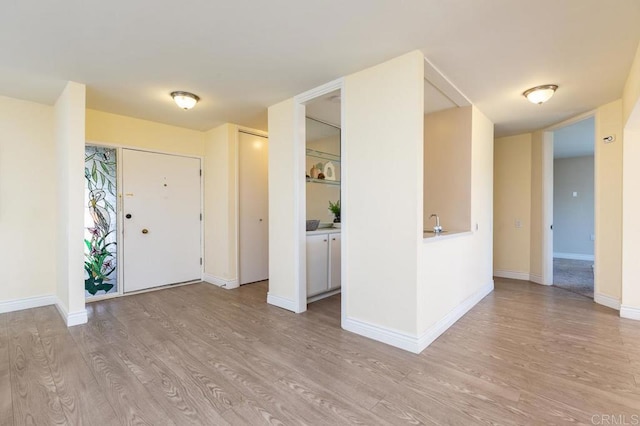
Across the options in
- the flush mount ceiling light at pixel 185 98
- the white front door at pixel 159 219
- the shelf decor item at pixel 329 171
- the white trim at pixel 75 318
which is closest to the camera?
the white trim at pixel 75 318

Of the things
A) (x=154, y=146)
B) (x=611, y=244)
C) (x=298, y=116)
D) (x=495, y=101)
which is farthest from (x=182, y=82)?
(x=611, y=244)

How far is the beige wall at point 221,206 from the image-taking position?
4.52 meters

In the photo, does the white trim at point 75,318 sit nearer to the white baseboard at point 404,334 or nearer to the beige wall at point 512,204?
the white baseboard at point 404,334

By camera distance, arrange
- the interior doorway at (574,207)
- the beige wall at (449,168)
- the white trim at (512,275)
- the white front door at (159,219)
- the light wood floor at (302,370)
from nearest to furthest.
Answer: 1. the light wood floor at (302,370)
2. the beige wall at (449,168)
3. the white front door at (159,219)
4. the white trim at (512,275)
5. the interior doorway at (574,207)

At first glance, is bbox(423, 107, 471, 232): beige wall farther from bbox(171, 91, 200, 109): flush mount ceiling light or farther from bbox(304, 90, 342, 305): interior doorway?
bbox(171, 91, 200, 109): flush mount ceiling light

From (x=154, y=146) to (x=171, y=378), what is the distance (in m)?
3.43

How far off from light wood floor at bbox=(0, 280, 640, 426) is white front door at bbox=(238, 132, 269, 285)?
4.77ft

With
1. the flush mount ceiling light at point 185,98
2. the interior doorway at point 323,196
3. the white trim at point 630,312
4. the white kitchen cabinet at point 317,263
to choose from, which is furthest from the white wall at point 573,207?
the flush mount ceiling light at point 185,98

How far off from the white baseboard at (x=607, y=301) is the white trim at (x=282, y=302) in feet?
12.1

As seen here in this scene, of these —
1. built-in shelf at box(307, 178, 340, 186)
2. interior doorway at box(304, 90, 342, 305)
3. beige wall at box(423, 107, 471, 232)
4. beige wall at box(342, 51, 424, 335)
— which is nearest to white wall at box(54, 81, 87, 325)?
interior doorway at box(304, 90, 342, 305)

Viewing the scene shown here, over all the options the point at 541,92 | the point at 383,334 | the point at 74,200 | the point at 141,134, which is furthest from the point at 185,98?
the point at 541,92

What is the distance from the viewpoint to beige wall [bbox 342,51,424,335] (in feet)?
8.14

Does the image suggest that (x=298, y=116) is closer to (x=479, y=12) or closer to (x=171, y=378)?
(x=479, y=12)

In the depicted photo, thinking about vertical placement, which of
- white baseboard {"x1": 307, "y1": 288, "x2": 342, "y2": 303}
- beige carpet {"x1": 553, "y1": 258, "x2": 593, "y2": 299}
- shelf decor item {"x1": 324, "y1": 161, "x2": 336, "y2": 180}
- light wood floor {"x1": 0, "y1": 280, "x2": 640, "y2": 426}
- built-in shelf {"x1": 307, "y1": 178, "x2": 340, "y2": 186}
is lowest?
beige carpet {"x1": 553, "y1": 258, "x2": 593, "y2": 299}
